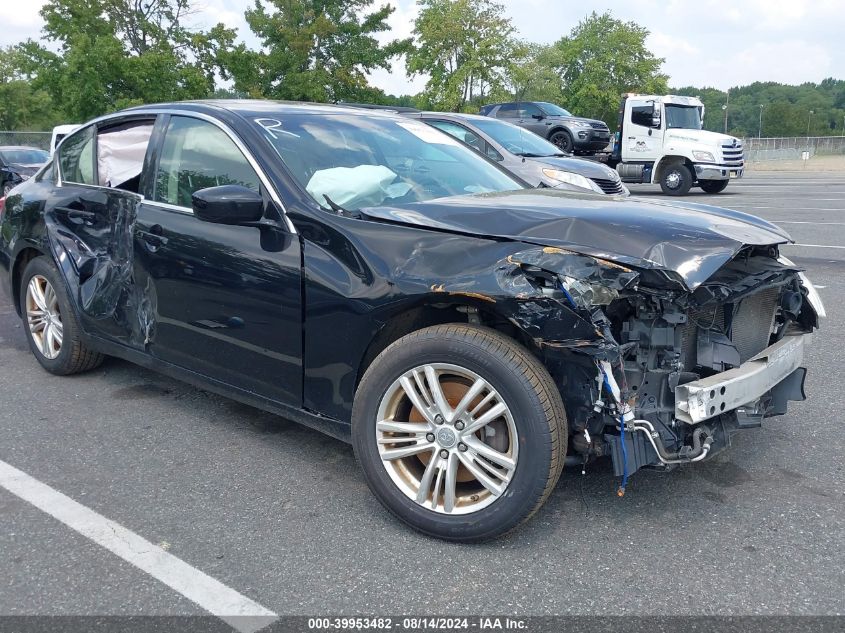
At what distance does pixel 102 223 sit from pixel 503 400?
2.80 metres

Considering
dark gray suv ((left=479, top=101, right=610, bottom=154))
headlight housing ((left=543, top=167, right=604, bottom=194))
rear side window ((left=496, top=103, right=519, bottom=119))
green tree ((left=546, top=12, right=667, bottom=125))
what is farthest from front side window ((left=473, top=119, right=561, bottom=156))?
green tree ((left=546, top=12, right=667, bottom=125))

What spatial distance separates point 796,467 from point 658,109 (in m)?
17.5

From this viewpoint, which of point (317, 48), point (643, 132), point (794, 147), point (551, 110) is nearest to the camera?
point (643, 132)

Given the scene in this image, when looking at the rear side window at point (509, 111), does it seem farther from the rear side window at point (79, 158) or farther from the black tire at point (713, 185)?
the rear side window at point (79, 158)

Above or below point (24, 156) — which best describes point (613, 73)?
above

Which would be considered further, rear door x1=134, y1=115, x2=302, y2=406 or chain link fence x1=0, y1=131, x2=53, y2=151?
chain link fence x1=0, y1=131, x2=53, y2=151

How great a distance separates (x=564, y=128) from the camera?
21688 mm

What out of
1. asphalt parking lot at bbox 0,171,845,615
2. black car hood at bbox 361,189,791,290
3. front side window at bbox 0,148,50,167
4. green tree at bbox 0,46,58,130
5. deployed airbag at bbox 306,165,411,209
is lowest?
asphalt parking lot at bbox 0,171,845,615

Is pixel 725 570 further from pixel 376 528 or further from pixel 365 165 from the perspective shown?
pixel 365 165

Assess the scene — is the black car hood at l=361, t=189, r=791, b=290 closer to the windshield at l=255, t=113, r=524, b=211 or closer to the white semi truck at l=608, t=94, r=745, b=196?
the windshield at l=255, t=113, r=524, b=211

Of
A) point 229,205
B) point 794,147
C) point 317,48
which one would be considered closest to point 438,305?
point 229,205

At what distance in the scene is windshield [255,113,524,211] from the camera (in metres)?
3.48

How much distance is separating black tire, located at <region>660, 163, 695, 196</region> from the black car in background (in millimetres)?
15011

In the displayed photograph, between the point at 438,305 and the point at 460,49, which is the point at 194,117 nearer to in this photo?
the point at 438,305
